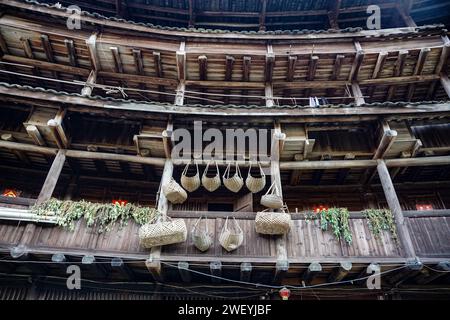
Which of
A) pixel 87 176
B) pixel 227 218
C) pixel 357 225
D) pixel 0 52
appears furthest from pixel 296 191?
pixel 0 52

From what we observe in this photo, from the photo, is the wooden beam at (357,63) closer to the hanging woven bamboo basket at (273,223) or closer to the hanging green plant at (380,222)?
the hanging green plant at (380,222)

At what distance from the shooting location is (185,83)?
488 inches

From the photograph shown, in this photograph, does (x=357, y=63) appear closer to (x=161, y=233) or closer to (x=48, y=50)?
(x=161, y=233)

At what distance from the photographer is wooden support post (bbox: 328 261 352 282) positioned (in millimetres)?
7891

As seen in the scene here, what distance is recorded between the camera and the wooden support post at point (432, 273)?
7.74 meters

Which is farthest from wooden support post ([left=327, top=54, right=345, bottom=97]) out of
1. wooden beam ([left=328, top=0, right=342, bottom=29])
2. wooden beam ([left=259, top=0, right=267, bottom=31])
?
wooden beam ([left=259, top=0, right=267, bottom=31])

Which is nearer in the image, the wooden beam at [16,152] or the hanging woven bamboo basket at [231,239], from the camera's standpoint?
the hanging woven bamboo basket at [231,239]

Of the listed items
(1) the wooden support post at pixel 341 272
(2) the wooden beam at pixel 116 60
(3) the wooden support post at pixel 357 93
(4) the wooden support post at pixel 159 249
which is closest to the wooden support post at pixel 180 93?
(2) the wooden beam at pixel 116 60

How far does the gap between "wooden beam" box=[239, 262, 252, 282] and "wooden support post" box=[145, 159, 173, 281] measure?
212cm

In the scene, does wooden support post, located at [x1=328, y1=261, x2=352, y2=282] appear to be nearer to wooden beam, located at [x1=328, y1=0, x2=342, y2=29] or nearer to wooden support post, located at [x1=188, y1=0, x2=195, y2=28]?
wooden beam, located at [x1=328, y1=0, x2=342, y2=29]

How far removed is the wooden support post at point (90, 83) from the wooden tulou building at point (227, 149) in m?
0.29

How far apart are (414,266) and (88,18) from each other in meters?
13.1

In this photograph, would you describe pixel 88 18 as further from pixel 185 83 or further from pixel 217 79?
pixel 217 79
